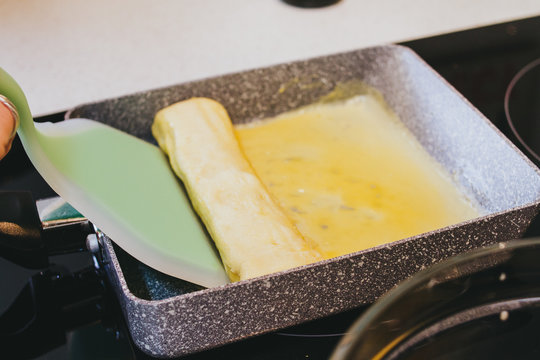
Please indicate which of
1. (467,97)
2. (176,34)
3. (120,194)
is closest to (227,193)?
(120,194)

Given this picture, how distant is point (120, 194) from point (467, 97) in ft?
1.88

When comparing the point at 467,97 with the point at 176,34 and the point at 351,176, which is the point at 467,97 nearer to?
the point at 351,176

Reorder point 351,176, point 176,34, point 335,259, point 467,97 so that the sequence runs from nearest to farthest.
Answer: point 335,259, point 351,176, point 467,97, point 176,34

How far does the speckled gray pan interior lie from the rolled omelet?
0.18ft

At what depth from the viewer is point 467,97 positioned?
93 centimetres

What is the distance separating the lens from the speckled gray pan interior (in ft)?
1.67

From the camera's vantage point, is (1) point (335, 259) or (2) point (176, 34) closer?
(1) point (335, 259)

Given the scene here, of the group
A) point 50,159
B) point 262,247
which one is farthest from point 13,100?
point 262,247

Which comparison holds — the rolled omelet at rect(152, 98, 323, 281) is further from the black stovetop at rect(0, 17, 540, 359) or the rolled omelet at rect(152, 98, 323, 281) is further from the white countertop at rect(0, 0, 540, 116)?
the white countertop at rect(0, 0, 540, 116)

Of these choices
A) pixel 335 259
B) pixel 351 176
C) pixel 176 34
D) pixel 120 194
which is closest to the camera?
pixel 335 259

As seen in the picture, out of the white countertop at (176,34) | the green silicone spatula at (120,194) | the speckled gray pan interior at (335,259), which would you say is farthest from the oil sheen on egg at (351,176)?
the white countertop at (176,34)

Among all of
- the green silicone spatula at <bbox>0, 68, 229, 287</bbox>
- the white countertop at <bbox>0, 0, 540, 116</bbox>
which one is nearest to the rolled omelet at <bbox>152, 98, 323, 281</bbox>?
the green silicone spatula at <bbox>0, 68, 229, 287</bbox>

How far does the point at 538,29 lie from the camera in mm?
1079

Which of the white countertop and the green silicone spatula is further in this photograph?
the white countertop
